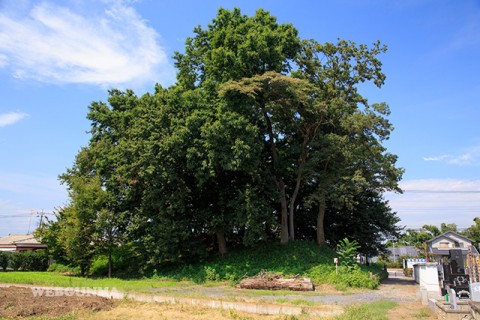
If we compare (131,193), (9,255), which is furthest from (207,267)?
(9,255)

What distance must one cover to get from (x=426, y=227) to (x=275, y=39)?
182 ft

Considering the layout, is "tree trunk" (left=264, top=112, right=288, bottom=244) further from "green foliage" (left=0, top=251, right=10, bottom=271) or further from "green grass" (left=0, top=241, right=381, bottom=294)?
"green foliage" (left=0, top=251, right=10, bottom=271)

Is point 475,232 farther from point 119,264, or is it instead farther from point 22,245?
point 22,245

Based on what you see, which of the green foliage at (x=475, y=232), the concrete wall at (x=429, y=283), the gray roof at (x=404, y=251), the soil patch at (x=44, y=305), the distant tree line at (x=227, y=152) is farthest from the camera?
the gray roof at (x=404, y=251)

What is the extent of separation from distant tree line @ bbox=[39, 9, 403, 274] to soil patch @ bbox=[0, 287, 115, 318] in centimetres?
979

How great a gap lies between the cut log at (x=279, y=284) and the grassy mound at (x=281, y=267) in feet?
4.62

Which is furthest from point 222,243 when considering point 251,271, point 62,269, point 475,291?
point 475,291

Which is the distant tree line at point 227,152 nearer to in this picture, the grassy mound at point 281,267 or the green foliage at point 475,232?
the grassy mound at point 281,267

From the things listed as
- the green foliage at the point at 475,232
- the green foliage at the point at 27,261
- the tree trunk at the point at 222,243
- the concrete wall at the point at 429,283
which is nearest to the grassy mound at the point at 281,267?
the tree trunk at the point at 222,243

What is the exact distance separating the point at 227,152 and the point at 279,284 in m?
8.32

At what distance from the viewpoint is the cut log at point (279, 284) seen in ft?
65.0

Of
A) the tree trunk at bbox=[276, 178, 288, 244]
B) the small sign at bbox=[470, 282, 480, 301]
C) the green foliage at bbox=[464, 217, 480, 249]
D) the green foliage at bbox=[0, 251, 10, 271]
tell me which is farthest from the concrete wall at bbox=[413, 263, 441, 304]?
the green foliage at bbox=[464, 217, 480, 249]

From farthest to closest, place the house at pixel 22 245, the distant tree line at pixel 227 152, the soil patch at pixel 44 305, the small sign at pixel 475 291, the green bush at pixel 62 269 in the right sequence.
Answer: the house at pixel 22 245 → the green bush at pixel 62 269 → the distant tree line at pixel 227 152 → the soil patch at pixel 44 305 → the small sign at pixel 475 291

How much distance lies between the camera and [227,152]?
22.9m
